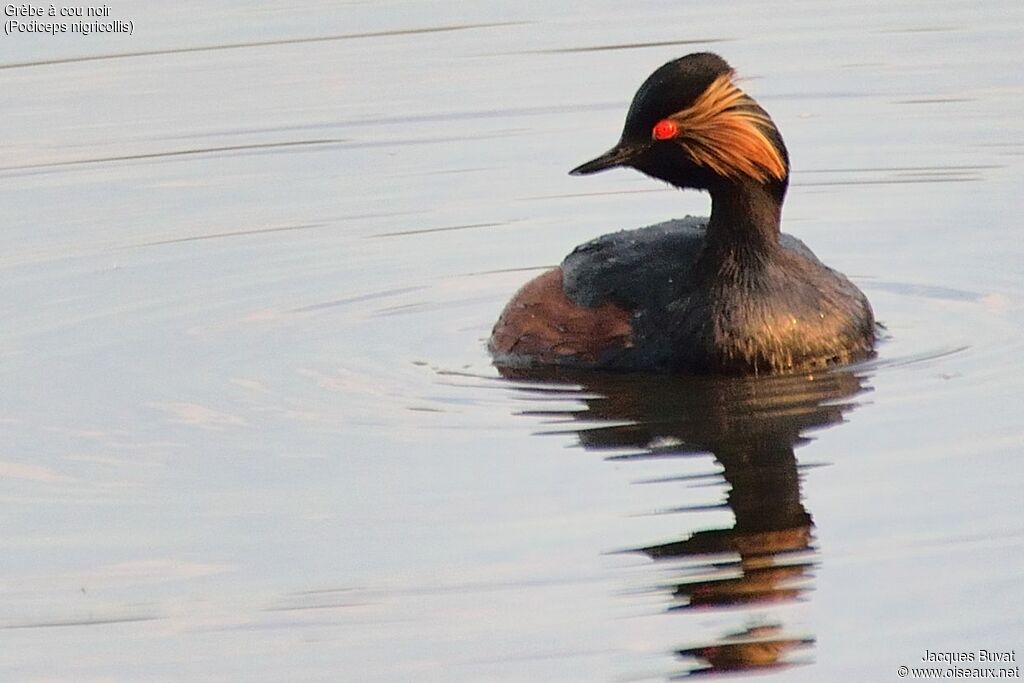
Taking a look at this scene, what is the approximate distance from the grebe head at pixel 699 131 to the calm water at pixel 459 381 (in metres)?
1.04

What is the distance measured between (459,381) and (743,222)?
1.53 metres

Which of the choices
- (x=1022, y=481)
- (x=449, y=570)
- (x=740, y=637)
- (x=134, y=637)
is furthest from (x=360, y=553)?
(x=1022, y=481)

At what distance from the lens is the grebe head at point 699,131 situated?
1138cm

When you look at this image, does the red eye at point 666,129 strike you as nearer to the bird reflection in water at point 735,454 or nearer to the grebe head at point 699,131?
the grebe head at point 699,131

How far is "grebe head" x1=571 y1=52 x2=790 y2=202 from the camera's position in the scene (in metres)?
11.4

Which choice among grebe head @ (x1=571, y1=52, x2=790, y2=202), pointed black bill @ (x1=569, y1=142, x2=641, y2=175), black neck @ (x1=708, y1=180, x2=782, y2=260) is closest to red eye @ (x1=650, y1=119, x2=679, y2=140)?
grebe head @ (x1=571, y1=52, x2=790, y2=202)

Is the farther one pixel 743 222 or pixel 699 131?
pixel 743 222

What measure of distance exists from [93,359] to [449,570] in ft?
12.5

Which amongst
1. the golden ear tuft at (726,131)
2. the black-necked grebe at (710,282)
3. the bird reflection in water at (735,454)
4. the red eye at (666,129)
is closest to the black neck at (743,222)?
the black-necked grebe at (710,282)

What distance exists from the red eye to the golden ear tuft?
25 millimetres

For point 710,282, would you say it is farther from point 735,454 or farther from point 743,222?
point 735,454

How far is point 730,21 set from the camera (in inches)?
739

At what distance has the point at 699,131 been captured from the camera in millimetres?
11406

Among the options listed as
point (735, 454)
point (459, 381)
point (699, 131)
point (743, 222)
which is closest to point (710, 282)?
point (743, 222)
